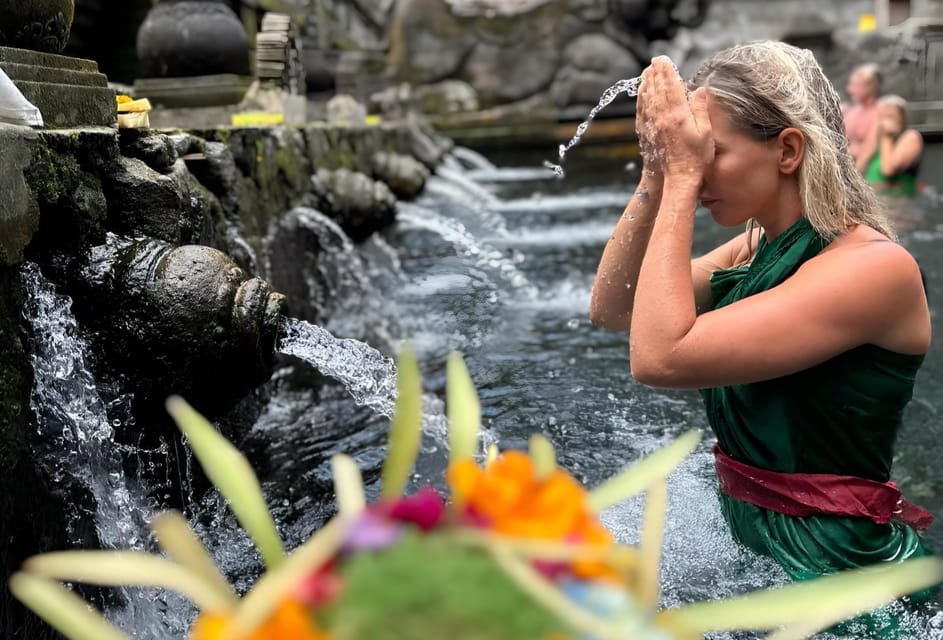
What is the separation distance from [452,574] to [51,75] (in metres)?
2.52

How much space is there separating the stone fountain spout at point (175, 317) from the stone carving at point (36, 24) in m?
0.69

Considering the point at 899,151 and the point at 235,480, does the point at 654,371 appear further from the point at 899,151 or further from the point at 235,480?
the point at 899,151

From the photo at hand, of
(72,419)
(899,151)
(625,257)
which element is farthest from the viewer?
(899,151)

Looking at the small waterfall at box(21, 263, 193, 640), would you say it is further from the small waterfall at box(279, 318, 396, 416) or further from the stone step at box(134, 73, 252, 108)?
the stone step at box(134, 73, 252, 108)

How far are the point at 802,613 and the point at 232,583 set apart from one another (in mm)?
1905

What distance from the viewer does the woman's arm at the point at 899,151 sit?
28.7ft

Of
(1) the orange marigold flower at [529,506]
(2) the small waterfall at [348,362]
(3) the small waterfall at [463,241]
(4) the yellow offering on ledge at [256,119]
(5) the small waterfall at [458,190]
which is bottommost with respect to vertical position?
(5) the small waterfall at [458,190]

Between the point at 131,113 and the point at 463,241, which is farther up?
the point at 131,113

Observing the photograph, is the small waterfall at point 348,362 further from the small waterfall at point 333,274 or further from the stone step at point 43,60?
the small waterfall at point 333,274

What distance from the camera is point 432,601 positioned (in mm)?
572

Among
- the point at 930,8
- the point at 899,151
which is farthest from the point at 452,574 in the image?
the point at 930,8

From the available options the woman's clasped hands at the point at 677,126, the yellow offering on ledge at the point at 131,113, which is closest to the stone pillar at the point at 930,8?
the yellow offering on ledge at the point at 131,113

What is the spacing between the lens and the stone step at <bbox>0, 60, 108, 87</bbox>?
242 cm

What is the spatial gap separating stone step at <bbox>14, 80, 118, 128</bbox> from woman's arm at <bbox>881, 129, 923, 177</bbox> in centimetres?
800
